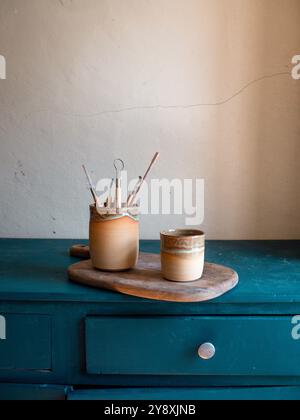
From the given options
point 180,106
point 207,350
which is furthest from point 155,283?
point 180,106

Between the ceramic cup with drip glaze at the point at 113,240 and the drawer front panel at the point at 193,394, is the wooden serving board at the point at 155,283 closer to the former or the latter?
the ceramic cup with drip glaze at the point at 113,240

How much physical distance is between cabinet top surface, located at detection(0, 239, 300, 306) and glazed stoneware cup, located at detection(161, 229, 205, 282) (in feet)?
0.28

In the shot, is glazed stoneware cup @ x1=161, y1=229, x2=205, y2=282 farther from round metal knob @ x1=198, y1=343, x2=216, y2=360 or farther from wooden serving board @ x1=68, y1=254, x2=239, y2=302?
round metal knob @ x1=198, y1=343, x2=216, y2=360

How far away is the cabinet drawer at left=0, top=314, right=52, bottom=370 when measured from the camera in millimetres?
940

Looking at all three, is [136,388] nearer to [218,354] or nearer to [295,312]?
[218,354]

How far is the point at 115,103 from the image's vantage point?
4.75 feet

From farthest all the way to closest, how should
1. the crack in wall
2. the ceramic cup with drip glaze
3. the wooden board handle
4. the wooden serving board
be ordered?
the crack in wall
the wooden board handle
the ceramic cup with drip glaze
the wooden serving board

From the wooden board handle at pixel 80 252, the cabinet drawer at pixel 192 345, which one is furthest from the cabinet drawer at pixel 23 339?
the wooden board handle at pixel 80 252

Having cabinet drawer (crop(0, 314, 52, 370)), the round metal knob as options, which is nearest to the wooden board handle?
cabinet drawer (crop(0, 314, 52, 370))

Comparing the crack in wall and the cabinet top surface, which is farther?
the crack in wall

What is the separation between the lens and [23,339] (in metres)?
0.94

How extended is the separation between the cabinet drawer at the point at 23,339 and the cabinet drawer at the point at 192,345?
0.34 ft

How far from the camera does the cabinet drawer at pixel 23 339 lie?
94 centimetres

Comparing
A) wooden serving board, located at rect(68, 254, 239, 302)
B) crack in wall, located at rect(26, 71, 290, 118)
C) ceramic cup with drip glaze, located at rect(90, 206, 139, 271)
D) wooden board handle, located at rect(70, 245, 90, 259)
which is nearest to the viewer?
wooden serving board, located at rect(68, 254, 239, 302)
